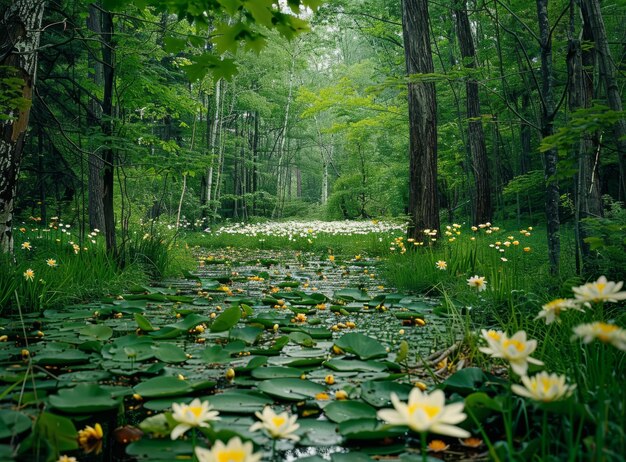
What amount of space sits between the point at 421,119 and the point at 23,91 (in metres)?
4.11

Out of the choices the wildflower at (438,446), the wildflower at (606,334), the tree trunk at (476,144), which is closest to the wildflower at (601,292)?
the wildflower at (606,334)

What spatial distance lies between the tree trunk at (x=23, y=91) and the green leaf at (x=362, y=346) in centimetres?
271

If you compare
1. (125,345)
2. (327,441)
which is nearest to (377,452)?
(327,441)

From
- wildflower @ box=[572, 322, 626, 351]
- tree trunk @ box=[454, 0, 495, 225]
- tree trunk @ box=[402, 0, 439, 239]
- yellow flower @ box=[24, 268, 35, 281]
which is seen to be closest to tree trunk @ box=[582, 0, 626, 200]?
wildflower @ box=[572, 322, 626, 351]

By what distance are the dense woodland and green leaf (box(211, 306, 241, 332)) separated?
3.28ft

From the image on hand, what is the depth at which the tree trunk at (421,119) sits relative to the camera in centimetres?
539

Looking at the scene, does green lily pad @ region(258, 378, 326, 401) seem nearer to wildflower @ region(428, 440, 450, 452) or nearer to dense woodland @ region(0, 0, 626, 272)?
wildflower @ region(428, 440, 450, 452)

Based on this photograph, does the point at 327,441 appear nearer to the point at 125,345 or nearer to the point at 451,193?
the point at 125,345

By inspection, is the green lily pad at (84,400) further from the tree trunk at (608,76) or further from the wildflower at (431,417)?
the tree trunk at (608,76)

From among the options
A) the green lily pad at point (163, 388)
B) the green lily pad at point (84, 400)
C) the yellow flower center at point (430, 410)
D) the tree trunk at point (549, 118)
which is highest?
the tree trunk at point (549, 118)

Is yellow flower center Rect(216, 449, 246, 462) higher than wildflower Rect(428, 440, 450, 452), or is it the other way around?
yellow flower center Rect(216, 449, 246, 462)

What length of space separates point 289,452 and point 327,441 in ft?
0.34

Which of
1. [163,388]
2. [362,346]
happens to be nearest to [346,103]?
[362,346]

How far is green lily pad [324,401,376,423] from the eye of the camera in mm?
1280
